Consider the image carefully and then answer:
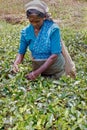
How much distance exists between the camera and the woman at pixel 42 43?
13.0ft

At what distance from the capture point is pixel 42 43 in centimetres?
416

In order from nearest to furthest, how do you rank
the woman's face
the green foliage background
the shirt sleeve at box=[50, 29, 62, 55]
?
the green foliage background
the woman's face
the shirt sleeve at box=[50, 29, 62, 55]

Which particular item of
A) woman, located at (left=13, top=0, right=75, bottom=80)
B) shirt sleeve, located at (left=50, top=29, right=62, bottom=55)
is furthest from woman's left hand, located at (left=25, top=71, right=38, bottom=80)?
shirt sleeve, located at (left=50, top=29, right=62, bottom=55)

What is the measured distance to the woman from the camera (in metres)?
3.96

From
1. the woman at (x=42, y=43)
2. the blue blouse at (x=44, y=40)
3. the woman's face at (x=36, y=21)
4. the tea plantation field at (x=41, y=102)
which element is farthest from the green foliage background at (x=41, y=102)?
the woman's face at (x=36, y=21)

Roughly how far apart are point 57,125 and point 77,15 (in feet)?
35.5

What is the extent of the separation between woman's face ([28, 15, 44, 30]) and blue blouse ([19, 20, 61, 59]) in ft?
0.25

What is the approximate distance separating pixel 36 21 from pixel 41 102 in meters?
0.95

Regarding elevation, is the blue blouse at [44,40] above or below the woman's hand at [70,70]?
above

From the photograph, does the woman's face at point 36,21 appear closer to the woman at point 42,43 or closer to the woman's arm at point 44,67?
the woman at point 42,43

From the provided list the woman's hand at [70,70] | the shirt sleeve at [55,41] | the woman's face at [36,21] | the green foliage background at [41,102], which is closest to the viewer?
the green foliage background at [41,102]

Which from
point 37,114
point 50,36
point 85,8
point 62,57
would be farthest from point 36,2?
point 85,8

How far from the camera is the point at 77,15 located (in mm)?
13555

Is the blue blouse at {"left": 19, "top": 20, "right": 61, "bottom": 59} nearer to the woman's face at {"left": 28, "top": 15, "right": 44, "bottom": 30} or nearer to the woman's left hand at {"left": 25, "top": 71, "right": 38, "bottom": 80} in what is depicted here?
the woman's face at {"left": 28, "top": 15, "right": 44, "bottom": 30}
